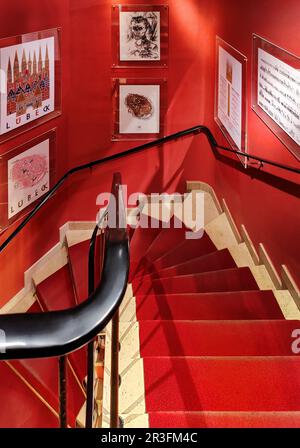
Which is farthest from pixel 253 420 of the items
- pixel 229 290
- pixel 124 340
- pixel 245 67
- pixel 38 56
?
pixel 38 56

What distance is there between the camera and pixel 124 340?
11.5ft

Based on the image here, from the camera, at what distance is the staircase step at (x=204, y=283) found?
15.6 ft

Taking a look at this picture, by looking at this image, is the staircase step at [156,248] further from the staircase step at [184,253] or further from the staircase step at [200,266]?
the staircase step at [200,266]

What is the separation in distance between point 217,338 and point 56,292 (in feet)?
9.28

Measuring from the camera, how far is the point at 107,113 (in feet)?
21.0

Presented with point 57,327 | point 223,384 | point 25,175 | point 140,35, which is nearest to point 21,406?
point 25,175

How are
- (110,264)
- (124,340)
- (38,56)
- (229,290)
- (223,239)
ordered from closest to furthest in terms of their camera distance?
(110,264), (124,340), (229,290), (38,56), (223,239)

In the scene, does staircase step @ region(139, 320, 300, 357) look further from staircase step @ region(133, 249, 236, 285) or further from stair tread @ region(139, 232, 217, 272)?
stair tread @ region(139, 232, 217, 272)

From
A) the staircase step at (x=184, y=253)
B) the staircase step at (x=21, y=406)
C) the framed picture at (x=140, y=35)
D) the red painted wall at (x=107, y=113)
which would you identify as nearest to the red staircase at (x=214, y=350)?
the staircase step at (x=184, y=253)

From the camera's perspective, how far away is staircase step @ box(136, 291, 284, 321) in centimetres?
407

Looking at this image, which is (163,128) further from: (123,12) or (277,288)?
(277,288)

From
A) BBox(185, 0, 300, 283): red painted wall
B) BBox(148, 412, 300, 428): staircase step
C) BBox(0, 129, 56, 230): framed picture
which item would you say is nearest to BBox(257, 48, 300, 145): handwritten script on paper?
BBox(185, 0, 300, 283): red painted wall

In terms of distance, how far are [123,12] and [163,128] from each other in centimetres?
133

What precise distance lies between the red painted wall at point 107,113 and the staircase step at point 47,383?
636 millimetres
